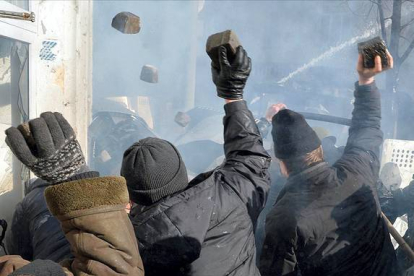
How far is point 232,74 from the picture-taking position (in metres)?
2.22

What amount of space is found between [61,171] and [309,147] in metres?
1.52

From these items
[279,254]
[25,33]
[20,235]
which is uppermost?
[25,33]

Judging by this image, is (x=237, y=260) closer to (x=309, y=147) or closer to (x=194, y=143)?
(x=309, y=147)

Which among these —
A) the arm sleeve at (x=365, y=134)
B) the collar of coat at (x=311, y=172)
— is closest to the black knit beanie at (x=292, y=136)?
the collar of coat at (x=311, y=172)

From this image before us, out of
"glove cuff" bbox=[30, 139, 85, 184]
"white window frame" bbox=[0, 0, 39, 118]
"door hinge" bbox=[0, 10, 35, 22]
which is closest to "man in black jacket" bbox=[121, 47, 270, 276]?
"glove cuff" bbox=[30, 139, 85, 184]

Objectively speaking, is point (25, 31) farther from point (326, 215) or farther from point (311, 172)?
point (326, 215)

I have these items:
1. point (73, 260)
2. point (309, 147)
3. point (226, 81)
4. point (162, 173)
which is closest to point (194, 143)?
point (309, 147)

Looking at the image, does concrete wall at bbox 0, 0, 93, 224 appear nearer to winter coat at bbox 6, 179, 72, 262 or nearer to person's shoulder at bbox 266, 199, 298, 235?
winter coat at bbox 6, 179, 72, 262

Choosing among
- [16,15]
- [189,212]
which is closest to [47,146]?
[189,212]

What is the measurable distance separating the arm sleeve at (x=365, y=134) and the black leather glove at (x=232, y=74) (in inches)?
38.0

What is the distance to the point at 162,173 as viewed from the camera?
1742 mm

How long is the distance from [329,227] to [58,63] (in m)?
2.42

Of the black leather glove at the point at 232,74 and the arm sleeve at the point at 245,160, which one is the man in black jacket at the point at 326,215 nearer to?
the arm sleeve at the point at 245,160

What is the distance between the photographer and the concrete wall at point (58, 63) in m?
3.28
